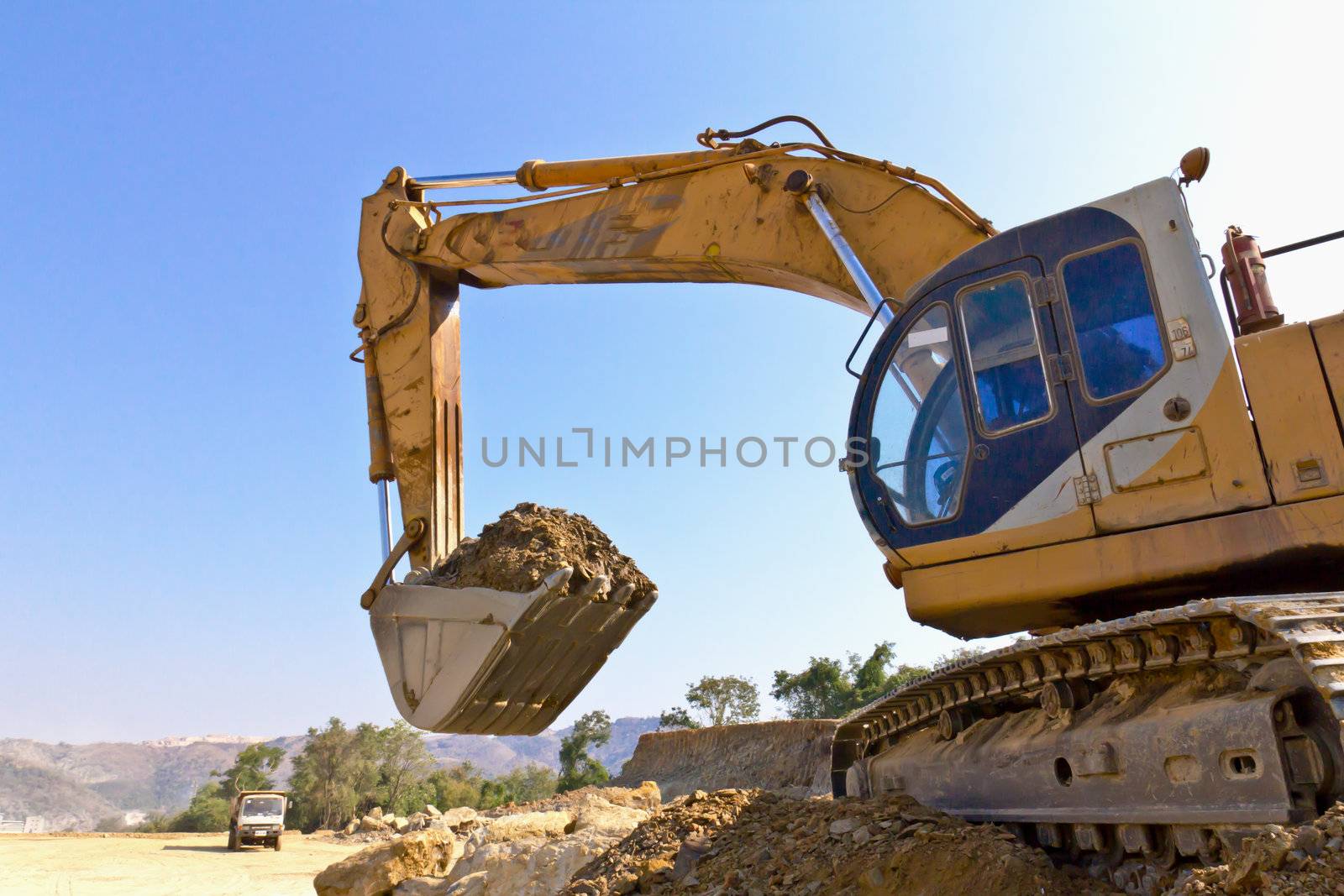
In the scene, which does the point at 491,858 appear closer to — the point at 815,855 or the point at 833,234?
the point at 815,855

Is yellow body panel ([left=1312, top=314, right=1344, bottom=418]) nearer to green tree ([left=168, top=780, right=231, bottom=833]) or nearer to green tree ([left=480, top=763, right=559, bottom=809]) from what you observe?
green tree ([left=480, top=763, right=559, bottom=809])

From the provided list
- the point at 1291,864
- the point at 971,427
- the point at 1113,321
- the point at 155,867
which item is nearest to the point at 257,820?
the point at 155,867

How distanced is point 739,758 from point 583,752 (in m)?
15.6

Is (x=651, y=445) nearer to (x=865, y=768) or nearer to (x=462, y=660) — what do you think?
(x=462, y=660)

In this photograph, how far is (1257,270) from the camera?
4.11 metres

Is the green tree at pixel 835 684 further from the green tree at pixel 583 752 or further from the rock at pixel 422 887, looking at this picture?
the rock at pixel 422 887

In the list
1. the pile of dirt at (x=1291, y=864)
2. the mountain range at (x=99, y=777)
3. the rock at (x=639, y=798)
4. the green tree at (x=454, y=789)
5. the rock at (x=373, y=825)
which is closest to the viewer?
the pile of dirt at (x=1291, y=864)

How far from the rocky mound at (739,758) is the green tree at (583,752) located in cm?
940

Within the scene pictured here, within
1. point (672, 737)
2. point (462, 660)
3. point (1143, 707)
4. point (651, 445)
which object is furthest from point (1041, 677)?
point (672, 737)

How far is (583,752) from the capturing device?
35.3 meters

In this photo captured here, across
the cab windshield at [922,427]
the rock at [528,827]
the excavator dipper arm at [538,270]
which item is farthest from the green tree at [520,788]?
the cab windshield at [922,427]

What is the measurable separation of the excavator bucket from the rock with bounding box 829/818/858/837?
6.58ft

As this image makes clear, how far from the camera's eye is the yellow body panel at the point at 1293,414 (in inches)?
139

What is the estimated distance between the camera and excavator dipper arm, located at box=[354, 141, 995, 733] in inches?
217
